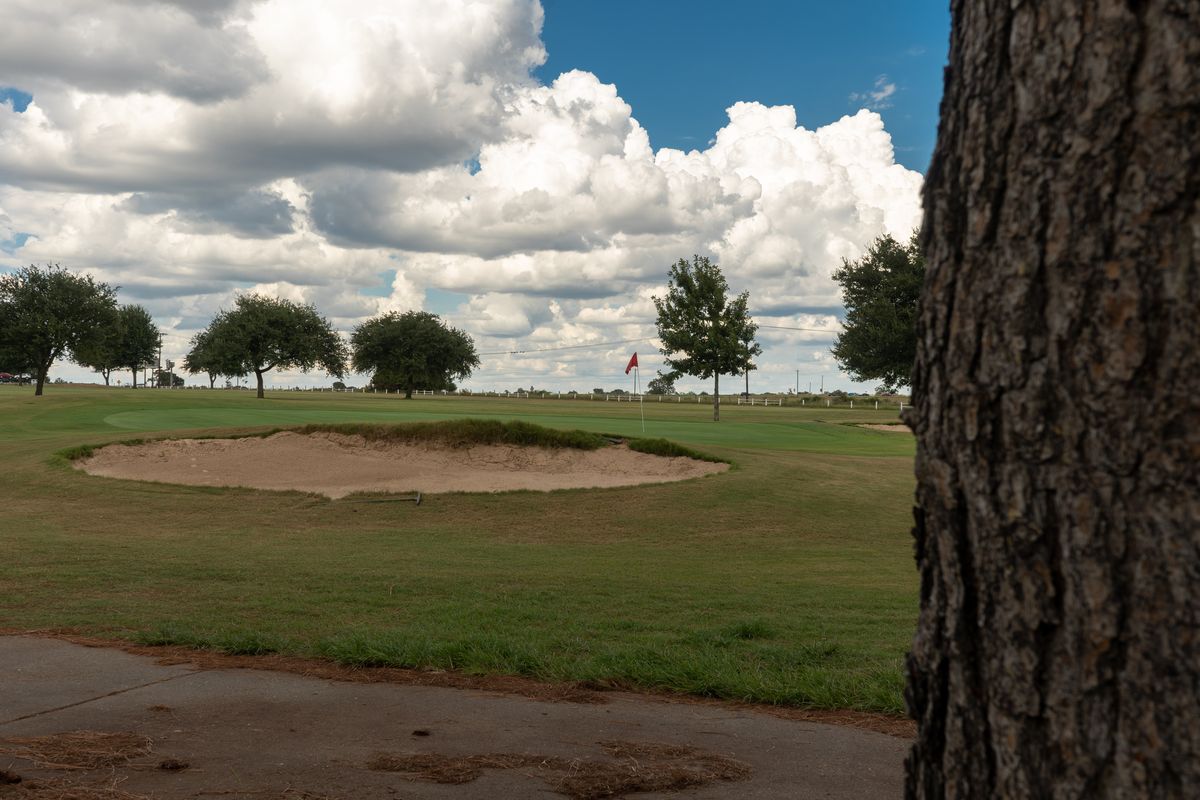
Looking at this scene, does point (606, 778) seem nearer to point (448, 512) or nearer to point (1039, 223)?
point (1039, 223)

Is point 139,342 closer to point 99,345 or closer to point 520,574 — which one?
point 99,345

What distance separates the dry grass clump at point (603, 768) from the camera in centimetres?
448

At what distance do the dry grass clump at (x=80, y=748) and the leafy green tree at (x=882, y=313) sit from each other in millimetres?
50101

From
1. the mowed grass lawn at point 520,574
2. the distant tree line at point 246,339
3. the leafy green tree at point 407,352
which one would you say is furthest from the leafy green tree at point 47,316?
A: the mowed grass lawn at point 520,574

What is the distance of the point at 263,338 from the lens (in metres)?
75.6

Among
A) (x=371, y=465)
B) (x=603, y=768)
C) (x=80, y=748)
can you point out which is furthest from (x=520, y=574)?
(x=371, y=465)

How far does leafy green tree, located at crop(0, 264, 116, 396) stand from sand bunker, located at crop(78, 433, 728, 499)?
45.6 m

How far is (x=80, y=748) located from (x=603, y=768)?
2566mm

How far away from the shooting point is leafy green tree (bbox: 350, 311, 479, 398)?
94062 millimetres

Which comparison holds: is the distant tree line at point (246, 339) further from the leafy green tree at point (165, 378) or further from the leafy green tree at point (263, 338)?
the leafy green tree at point (165, 378)

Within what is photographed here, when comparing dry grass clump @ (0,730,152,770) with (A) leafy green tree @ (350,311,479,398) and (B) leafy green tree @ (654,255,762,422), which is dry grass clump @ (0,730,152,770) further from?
(A) leafy green tree @ (350,311,479,398)

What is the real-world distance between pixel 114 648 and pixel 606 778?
5052 mm

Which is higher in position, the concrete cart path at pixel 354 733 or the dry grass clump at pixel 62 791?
the dry grass clump at pixel 62 791

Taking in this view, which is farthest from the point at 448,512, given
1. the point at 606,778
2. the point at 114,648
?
the point at 606,778
